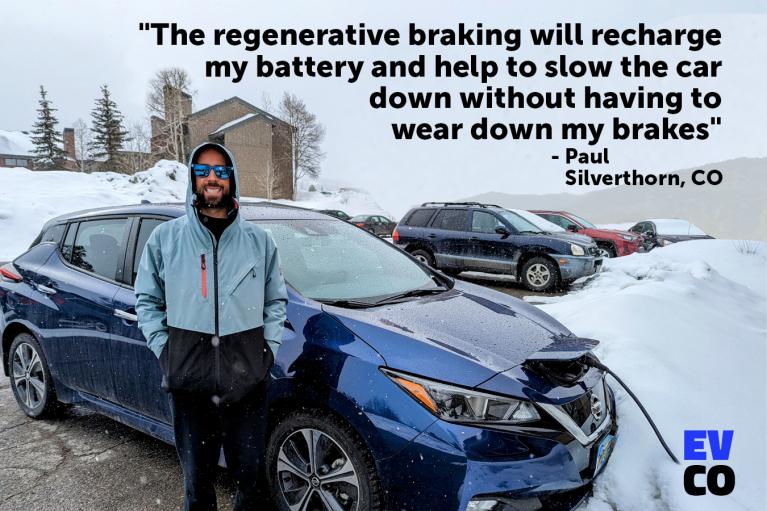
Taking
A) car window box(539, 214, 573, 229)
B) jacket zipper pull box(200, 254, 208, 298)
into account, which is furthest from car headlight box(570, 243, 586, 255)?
jacket zipper pull box(200, 254, 208, 298)

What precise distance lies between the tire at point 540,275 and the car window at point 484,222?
39.4 inches

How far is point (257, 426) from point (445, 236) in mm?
8202

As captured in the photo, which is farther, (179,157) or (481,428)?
(179,157)

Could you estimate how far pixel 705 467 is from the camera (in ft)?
8.55

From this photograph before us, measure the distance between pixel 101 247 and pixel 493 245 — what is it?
23.9 ft

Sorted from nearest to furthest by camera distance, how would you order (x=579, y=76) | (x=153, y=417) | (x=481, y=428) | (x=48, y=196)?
(x=481, y=428), (x=153, y=417), (x=579, y=76), (x=48, y=196)

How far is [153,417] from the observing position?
9.61 ft

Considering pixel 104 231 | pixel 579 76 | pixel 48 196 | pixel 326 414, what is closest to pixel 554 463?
pixel 326 414

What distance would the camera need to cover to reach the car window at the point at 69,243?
148 inches

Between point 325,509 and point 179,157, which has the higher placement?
point 179,157

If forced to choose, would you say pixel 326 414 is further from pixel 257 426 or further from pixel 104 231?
pixel 104 231

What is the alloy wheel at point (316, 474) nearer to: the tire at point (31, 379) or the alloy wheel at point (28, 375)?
the tire at point (31, 379)

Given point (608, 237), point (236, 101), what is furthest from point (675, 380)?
point (236, 101)

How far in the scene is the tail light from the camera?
4020mm
